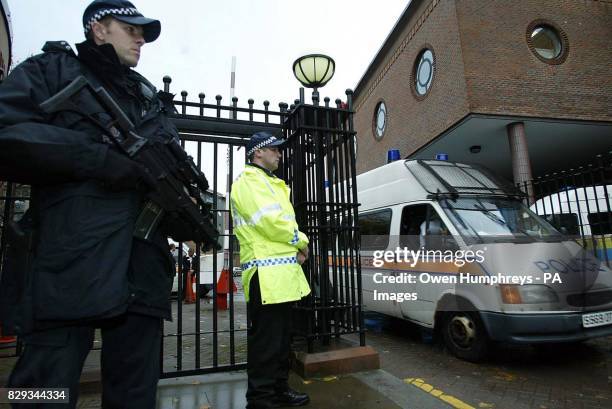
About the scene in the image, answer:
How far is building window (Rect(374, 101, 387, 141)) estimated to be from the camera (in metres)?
18.4

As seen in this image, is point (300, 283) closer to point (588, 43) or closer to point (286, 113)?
point (286, 113)

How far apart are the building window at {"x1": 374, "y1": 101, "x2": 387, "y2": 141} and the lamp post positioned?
1419 centimetres

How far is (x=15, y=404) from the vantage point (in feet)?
4.45

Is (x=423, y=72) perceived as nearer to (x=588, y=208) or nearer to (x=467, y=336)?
(x=588, y=208)

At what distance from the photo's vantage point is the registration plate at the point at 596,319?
13.8 feet

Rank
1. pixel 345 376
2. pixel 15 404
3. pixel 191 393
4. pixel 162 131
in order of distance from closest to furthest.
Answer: pixel 15 404
pixel 162 131
pixel 191 393
pixel 345 376

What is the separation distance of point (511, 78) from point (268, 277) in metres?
12.6

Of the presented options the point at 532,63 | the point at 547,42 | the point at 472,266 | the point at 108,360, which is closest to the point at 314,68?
the point at 472,266

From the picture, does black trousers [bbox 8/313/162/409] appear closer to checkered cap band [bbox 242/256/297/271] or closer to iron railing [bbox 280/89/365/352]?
checkered cap band [bbox 242/256/297/271]

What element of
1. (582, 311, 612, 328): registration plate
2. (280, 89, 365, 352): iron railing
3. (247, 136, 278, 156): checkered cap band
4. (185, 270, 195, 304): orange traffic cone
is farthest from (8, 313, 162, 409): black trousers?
(185, 270, 195, 304): orange traffic cone

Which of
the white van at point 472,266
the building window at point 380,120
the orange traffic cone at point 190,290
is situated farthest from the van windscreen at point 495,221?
the building window at point 380,120

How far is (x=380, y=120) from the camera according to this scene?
62.4ft

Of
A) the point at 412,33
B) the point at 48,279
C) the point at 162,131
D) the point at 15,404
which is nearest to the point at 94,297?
the point at 48,279

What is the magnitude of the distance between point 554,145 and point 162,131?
1661 cm
